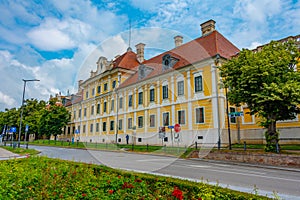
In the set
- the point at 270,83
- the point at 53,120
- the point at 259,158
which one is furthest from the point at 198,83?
the point at 53,120

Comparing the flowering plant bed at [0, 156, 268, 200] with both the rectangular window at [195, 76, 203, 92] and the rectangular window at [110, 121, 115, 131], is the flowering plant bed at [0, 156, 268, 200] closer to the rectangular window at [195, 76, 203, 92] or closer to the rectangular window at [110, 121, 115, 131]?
the rectangular window at [195, 76, 203, 92]

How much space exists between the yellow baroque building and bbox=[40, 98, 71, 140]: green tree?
8740 mm

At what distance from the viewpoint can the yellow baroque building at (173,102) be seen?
24938mm

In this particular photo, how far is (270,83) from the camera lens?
16.5 m

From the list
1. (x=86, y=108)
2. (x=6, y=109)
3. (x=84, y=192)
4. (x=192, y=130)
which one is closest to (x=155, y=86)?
(x=192, y=130)

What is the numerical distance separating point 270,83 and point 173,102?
48.5 ft

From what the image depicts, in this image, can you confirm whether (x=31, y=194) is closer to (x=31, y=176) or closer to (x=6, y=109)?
(x=31, y=176)

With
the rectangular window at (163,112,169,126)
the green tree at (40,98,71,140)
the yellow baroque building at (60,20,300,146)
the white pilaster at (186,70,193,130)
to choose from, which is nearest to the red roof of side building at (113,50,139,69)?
the yellow baroque building at (60,20,300,146)

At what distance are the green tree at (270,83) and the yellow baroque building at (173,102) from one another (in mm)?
2928

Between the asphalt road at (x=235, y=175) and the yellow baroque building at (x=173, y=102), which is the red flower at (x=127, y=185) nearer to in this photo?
the asphalt road at (x=235, y=175)

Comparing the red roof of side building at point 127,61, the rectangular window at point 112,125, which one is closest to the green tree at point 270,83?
the rectangular window at point 112,125

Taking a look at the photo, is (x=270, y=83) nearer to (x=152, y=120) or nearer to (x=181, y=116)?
(x=181, y=116)

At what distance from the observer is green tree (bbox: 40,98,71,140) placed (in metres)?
49.9

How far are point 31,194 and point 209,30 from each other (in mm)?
32592
